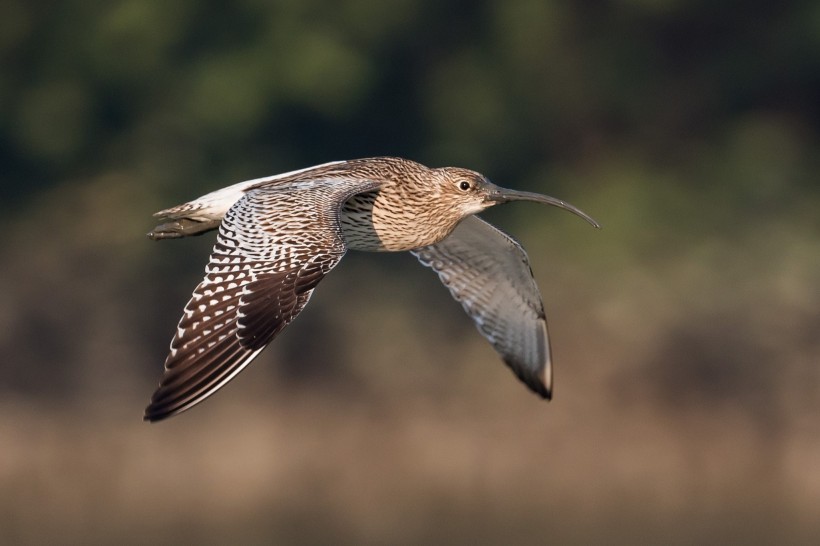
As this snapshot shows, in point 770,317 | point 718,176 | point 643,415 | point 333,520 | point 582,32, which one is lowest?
point 333,520

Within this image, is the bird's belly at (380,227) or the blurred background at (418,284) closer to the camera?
the bird's belly at (380,227)

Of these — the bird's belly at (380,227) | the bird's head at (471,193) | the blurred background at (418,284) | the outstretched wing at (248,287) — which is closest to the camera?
the outstretched wing at (248,287)

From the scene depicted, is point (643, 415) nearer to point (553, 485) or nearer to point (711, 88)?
point (553, 485)

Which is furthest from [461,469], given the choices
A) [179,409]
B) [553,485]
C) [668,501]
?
[179,409]

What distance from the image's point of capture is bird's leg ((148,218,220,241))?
10.0 metres

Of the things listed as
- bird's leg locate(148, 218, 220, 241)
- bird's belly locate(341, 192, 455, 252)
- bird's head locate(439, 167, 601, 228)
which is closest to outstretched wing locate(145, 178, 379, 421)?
bird's belly locate(341, 192, 455, 252)

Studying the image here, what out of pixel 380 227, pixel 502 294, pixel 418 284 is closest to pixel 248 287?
pixel 380 227

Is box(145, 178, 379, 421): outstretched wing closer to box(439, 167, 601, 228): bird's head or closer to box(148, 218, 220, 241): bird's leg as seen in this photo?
box(148, 218, 220, 241): bird's leg

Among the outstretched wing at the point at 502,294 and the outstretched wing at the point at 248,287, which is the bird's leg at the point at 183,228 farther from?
the outstretched wing at the point at 502,294

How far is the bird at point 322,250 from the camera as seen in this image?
26.8 feet

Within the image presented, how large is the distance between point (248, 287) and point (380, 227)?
169 cm

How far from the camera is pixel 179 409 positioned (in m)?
7.75

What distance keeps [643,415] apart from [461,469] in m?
1.90

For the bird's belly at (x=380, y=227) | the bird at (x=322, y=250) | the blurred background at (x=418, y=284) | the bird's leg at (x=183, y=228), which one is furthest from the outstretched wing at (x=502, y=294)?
the blurred background at (x=418, y=284)
